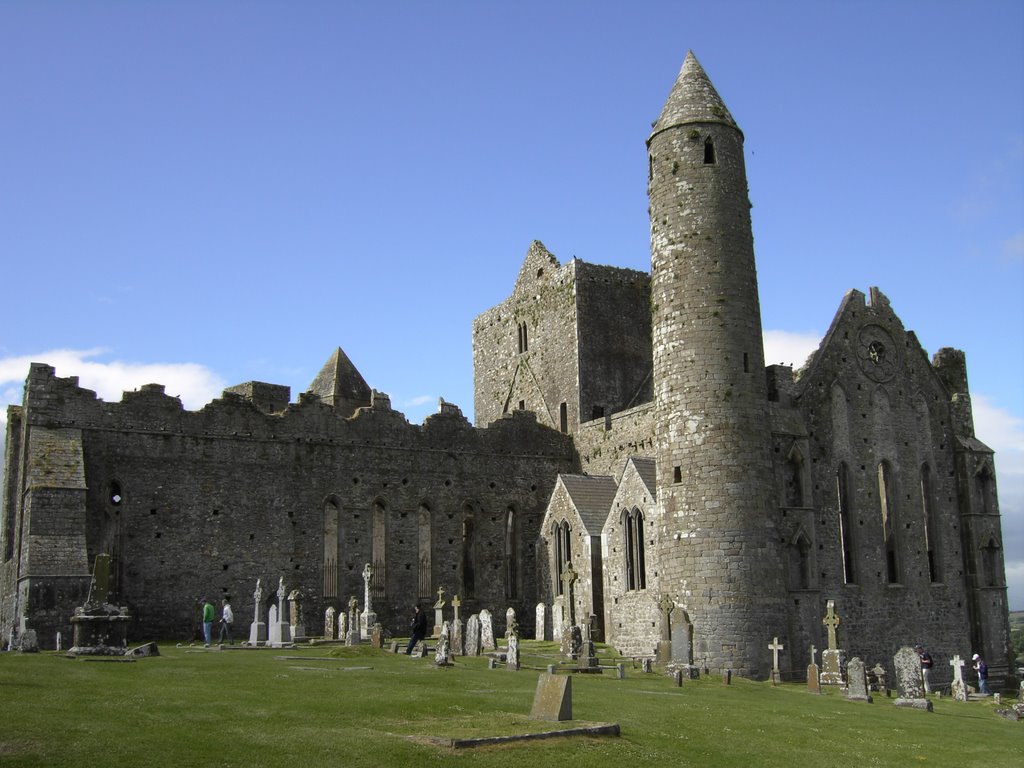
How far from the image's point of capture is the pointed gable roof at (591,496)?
3784 centimetres

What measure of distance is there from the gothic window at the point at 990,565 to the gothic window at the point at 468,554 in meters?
17.6

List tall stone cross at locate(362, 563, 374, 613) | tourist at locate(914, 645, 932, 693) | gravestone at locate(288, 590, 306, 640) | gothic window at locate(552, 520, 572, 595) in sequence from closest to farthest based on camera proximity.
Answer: tourist at locate(914, 645, 932, 693)
gravestone at locate(288, 590, 306, 640)
tall stone cross at locate(362, 563, 374, 613)
gothic window at locate(552, 520, 572, 595)

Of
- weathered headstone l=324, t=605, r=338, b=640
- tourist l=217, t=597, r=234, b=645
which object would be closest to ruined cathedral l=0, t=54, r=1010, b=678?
tourist l=217, t=597, r=234, b=645

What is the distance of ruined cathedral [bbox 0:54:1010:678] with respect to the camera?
102 ft

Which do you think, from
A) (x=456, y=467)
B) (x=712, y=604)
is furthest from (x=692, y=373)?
(x=456, y=467)

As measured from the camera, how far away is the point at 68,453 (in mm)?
33469

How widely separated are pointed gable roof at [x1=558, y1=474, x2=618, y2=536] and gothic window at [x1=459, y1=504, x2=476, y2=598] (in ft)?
12.5

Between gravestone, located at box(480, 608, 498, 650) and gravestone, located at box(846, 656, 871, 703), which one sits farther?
gravestone, located at box(480, 608, 498, 650)

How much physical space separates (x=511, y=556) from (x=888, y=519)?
13.1m

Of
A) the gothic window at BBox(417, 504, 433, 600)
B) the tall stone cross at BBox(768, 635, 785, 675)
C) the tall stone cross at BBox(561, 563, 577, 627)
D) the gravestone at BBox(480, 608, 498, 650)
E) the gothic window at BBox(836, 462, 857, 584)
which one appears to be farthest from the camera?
the gothic window at BBox(417, 504, 433, 600)

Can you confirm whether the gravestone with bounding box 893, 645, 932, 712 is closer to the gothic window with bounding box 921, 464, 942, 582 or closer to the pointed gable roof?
the pointed gable roof

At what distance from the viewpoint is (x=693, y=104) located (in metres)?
33.8

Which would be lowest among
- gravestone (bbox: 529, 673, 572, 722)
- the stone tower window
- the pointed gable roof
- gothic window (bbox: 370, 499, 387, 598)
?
gravestone (bbox: 529, 673, 572, 722)

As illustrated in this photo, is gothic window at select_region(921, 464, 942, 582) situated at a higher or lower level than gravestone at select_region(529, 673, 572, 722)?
higher
